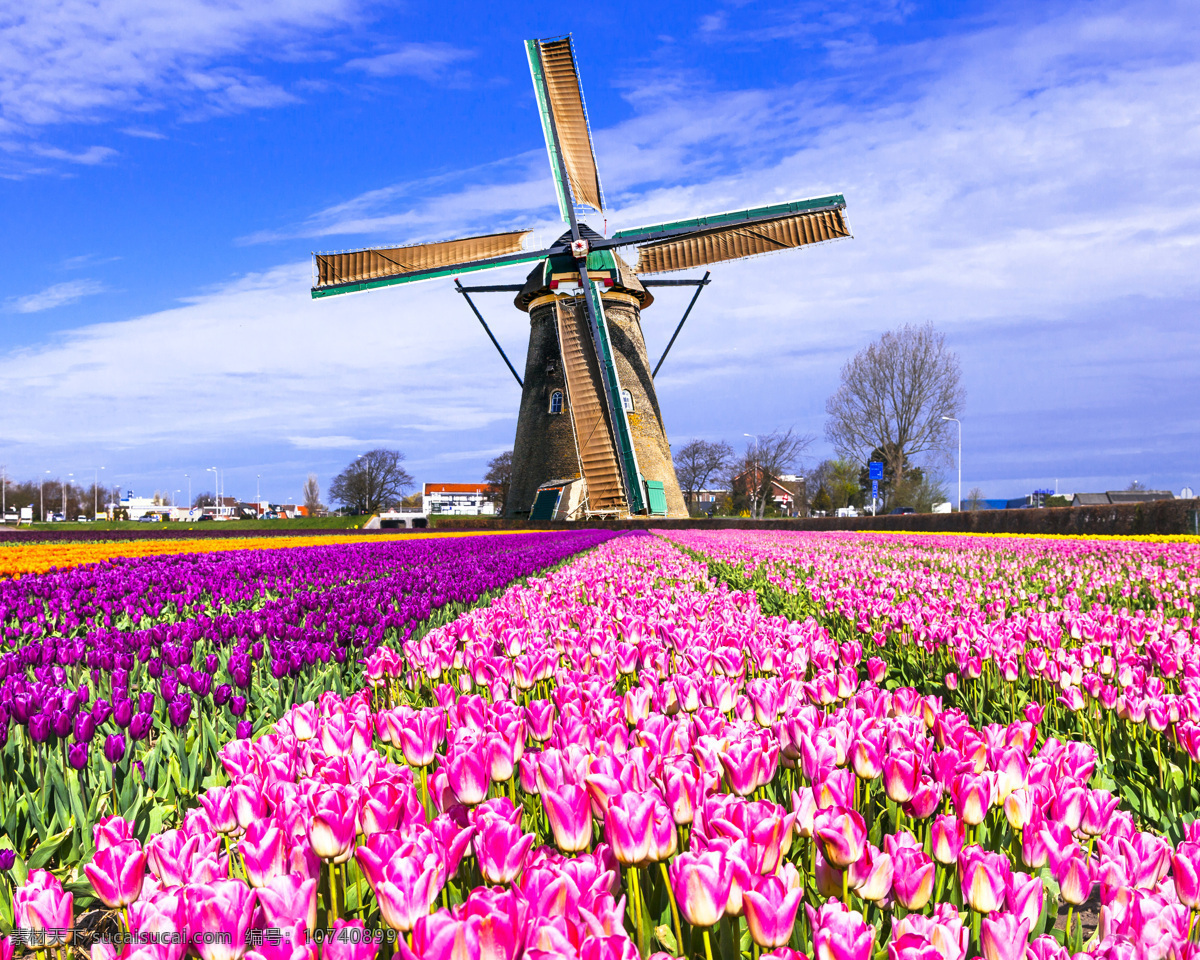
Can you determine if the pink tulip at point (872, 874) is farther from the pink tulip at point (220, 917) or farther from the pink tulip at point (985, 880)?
the pink tulip at point (220, 917)

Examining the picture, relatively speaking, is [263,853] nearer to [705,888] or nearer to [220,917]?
[220,917]

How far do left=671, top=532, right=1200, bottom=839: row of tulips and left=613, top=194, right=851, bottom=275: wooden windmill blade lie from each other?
788 inches

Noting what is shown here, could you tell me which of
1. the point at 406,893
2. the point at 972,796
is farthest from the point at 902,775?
the point at 406,893

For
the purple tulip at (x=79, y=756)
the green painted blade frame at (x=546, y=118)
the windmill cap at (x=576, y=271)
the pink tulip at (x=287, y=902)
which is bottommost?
the purple tulip at (x=79, y=756)

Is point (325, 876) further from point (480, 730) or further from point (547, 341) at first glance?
point (547, 341)

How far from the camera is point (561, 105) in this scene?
2748 centimetres

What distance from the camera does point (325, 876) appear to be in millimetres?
1804

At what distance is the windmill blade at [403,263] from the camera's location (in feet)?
88.3

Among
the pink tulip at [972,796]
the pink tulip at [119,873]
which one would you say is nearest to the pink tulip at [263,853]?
the pink tulip at [119,873]

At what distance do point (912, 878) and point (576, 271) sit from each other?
26.8 meters

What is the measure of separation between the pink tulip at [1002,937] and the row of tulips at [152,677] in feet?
6.64

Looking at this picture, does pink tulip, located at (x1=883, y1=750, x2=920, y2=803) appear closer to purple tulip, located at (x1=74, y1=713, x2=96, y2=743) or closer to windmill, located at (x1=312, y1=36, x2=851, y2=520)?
purple tulip, located at (x1=74, y1=713, x2=96, y2=743)

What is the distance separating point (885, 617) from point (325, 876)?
12.3ft

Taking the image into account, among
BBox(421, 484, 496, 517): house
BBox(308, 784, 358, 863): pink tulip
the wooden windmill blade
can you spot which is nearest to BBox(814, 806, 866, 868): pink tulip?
BBox(308, 784, 358, 863): pink tulip
